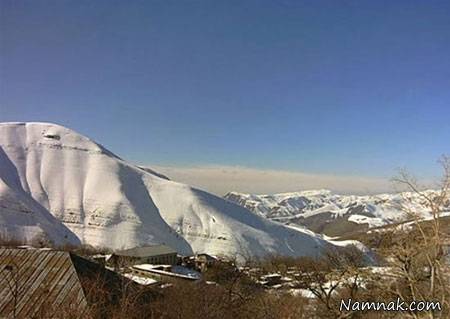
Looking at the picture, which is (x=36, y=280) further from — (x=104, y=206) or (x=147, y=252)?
(x=104, y=206)

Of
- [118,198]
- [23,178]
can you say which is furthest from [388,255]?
[23,178]

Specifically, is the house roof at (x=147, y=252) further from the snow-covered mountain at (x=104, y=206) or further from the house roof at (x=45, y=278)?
the house roof at (x=45, y=278)

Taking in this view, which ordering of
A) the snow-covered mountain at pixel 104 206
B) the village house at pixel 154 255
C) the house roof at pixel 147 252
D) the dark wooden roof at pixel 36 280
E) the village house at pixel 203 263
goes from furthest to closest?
the snow-covered mountain at pixel 104 206
the house roof at pixel 147 252
the village house at pixel 154 255
the village house at pixel 203 263
the dark wooden roof at pixel 36 280

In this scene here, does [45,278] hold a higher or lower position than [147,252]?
higher

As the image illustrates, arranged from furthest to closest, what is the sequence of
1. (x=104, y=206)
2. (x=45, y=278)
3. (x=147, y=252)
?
(x=104, y=206), (x=147, y=252), (x=45, y=278)

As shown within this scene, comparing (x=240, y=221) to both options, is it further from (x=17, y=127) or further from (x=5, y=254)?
(x=5, y=254)

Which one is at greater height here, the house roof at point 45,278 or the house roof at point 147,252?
the house roof at point 45,278

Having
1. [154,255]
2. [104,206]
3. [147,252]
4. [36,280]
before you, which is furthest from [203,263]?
[36,280]

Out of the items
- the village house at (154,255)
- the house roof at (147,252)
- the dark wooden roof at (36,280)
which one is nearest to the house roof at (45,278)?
the dark wooden roof at (36,280)
